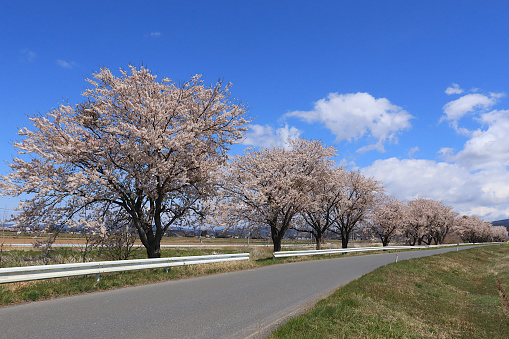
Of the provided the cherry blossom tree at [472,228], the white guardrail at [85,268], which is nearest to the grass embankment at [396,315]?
the white guardrail at [85,268]

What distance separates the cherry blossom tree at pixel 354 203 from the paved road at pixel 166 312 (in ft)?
95.9

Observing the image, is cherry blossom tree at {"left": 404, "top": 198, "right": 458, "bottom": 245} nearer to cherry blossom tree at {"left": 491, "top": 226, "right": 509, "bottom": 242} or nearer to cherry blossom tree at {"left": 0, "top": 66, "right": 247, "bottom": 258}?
cherry blossom tree at {"left": 0, "top": 66, "right": 247, "bottom": 258}

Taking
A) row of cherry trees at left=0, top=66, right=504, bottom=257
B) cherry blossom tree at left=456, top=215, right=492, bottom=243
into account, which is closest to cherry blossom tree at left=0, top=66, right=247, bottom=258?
row of cherry trees at left=0, top=66, right=504, bottom=257

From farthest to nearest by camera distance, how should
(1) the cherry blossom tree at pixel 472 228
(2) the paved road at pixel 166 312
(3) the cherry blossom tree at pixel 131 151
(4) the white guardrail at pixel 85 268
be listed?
(1) the cherry blossom tree at pixel 472 228, (3) the cherry blossom tree at pixel 131 151, (4) the white guardrail at pixel 85 268, (2) the paved road at pixel 166 312

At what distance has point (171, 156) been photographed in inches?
675

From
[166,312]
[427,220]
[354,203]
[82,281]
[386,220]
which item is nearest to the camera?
[166,312]

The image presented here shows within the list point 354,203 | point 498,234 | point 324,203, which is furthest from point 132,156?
point 498,234

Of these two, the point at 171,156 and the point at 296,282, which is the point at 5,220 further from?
the point at 296,282

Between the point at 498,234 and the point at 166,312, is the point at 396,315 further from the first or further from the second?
the point at 498,234

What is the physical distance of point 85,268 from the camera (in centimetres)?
1144

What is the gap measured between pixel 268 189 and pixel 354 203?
1788 centimetres

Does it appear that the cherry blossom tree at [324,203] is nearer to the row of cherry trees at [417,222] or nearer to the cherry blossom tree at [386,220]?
the row of cherry trees at [417,222]

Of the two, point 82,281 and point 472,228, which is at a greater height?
point 82,281

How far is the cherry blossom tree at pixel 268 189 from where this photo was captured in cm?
2711
